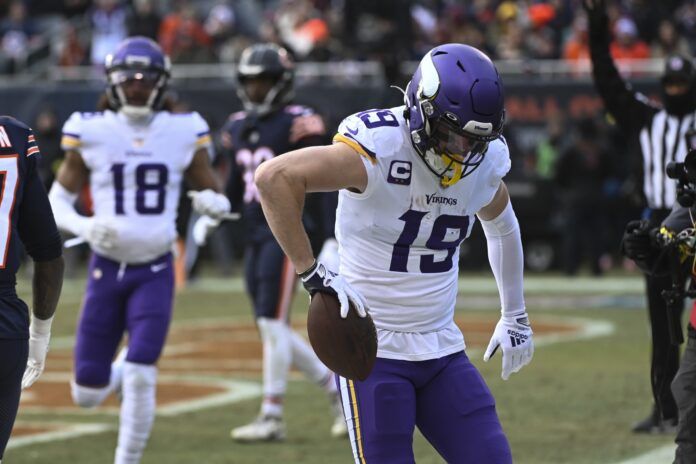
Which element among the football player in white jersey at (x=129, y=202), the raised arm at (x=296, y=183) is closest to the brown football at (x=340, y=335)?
the raised arm at (x=296, y=183)

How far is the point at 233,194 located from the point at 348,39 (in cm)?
1148

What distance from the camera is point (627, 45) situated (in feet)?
58.2

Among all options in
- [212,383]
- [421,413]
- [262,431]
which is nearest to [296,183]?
[421,413]

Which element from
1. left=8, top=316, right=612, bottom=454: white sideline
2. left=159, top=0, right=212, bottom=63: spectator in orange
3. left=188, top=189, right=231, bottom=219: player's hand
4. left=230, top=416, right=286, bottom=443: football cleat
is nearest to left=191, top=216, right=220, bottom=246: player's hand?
left=188, top=189, right=231, bottom=219: player's hand

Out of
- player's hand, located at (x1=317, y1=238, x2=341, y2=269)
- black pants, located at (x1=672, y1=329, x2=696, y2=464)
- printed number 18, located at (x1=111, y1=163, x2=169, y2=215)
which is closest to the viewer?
black pants, located at (x1=672, y1=329, x2=696, y2=464)

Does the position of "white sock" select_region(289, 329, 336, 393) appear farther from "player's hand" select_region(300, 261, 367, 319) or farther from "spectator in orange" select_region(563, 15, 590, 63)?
"spectator in orange" select_region(563, 15, 590, 63)

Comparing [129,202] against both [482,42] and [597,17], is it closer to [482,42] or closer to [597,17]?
[597,17]

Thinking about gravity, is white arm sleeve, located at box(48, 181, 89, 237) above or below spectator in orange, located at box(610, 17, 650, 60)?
above

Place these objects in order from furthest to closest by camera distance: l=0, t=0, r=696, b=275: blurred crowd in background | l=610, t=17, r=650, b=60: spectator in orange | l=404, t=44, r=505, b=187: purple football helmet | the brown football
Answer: l=610, t=17, r=650, b=60: spectator in orange
l=0, t=0, r=696, b=275: blurred crowd in background
l=404, t=44, r=505, b=187: purple football helmet
the brown football

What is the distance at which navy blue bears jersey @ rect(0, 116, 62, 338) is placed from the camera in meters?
4.23

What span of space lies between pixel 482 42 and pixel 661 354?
41.7ft

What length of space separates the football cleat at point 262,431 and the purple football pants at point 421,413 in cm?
298

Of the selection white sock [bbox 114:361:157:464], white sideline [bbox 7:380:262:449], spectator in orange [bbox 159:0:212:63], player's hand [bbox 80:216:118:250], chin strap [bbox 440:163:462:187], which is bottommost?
spectator in orange [bbox 159:0:212:63]

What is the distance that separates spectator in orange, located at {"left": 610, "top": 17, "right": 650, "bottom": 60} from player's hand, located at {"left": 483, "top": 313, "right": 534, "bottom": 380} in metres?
13.3
